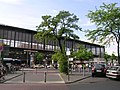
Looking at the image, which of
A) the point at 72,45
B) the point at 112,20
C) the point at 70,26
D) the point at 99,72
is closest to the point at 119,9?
the point at 112,20

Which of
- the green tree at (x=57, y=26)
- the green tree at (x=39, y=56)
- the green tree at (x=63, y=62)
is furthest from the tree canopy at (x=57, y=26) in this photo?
the green tree at (x=39, y=56)

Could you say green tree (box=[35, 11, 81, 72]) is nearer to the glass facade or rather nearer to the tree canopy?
the tree canopy

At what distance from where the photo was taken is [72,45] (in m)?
127

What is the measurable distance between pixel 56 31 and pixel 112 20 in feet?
63.5

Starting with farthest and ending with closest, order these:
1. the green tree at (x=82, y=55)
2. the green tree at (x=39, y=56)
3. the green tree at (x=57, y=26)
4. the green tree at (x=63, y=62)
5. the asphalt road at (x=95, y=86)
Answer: the green tree at (x=39, y=56)
the green tree at (x=82, y=55)
the green tree at (x=57, y=26)
the green tree at (x=63, y=62)
the asphalt road at (x=95, y=86)

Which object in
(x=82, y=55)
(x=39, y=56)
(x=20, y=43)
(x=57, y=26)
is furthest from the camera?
(x=39, y=56)

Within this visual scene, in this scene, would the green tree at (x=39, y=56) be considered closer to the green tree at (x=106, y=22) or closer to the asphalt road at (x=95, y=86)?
the green tree at (x=106, y=22)

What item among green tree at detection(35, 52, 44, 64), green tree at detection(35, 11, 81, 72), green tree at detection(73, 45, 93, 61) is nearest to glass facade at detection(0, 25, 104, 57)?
green tree at detection(35, 52, 44, 64)

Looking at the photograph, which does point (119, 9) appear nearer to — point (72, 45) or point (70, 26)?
point (70, 26)

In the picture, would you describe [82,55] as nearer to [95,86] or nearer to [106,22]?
[106,22]

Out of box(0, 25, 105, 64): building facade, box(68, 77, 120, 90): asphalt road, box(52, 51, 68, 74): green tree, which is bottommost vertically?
box(68, 77, 120, 90): asphalt road

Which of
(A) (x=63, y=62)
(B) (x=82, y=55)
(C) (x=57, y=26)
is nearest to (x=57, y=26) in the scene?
(C) (x=57, y=26)

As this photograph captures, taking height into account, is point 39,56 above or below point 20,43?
below

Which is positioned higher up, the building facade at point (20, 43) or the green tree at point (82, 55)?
the building facade at point (20, 43)
